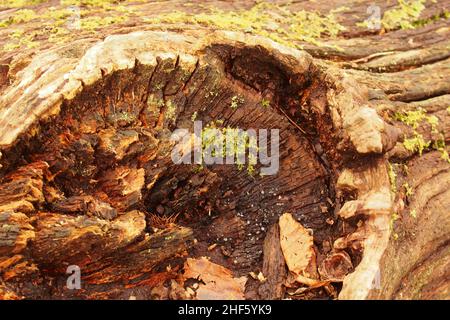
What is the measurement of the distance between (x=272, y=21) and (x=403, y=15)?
1530mm

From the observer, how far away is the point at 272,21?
15.0 feet

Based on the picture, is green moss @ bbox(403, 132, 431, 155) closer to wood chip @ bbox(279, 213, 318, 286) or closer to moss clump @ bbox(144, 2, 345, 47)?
wood chip @ bbox(279, 213, 318, 286)

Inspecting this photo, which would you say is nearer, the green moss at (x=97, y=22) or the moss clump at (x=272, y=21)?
the green moss at (x=97, y=22)

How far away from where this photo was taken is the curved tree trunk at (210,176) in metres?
3.07

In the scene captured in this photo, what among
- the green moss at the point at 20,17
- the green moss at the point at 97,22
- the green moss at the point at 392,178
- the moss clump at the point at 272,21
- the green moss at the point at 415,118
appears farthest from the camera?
the green moss at the point at 20,17

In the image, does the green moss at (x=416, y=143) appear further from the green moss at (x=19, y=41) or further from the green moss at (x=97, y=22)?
the green moss at (x=19, y=41)

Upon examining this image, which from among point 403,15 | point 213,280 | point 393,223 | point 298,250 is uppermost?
point 403,15

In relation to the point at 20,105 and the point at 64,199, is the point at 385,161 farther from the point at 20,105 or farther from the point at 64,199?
the point at 20,105

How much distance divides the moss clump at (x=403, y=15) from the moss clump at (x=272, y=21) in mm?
574

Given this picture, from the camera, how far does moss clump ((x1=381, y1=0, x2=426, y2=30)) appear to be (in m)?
4.93
